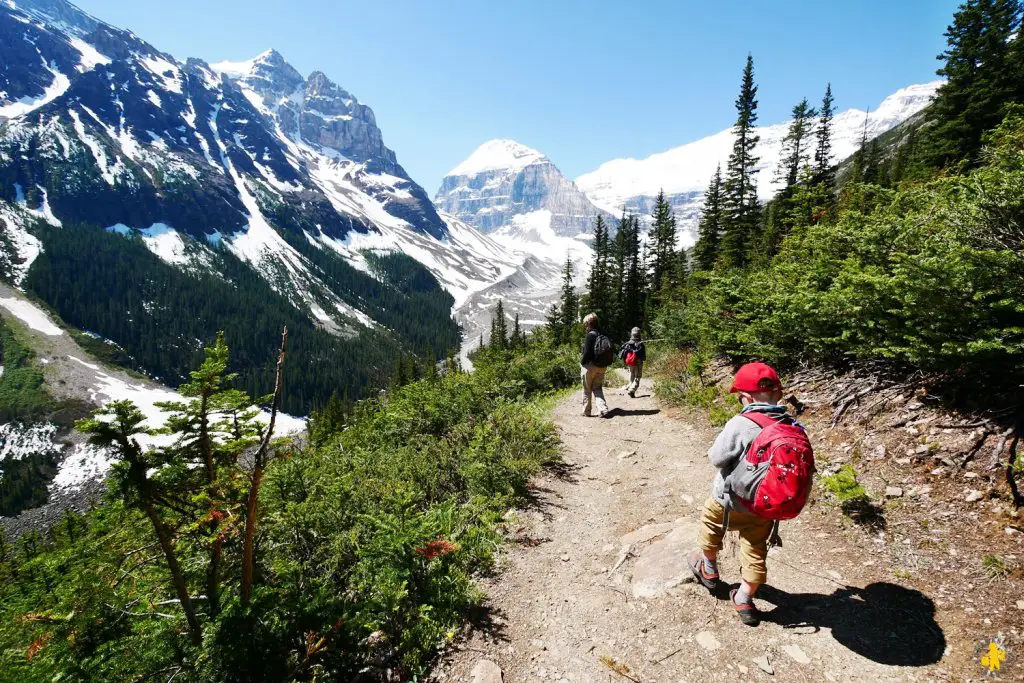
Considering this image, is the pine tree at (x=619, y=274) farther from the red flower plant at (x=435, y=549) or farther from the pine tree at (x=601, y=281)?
the red flower plant at (x=435, y=549)

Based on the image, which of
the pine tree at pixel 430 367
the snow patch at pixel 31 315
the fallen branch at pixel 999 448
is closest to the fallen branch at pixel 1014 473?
the fallen branch at pixel 999 448

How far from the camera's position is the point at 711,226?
122 ft

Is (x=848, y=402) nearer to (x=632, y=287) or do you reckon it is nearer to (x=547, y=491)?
(x=547, y=491)

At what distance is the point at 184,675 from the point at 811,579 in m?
5.60

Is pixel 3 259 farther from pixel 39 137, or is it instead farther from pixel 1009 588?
pixel 1009 588

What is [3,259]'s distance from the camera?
472 feet

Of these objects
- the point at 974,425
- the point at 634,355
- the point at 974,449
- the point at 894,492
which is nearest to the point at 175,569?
the point at 894,492

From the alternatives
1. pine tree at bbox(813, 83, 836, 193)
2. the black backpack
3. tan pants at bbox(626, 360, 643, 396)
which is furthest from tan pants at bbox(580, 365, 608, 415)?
pine tree at bbox(813, 83, 836, 193)

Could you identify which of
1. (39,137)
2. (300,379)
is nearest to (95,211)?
(39,137)

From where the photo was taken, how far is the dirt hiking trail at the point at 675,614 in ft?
11.6

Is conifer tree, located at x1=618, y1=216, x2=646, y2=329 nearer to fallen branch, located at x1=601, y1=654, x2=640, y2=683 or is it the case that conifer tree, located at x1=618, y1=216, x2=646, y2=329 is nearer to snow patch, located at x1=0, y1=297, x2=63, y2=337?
fallen branch, located at x1=601, y1=654, x2=640, y2=683

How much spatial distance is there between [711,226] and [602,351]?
32.2 meters

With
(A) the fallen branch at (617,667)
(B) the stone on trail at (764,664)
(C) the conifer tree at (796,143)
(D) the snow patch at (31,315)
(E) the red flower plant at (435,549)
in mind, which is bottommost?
(D) the snow patch at (31,315)

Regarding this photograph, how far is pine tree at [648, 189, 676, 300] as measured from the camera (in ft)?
159
